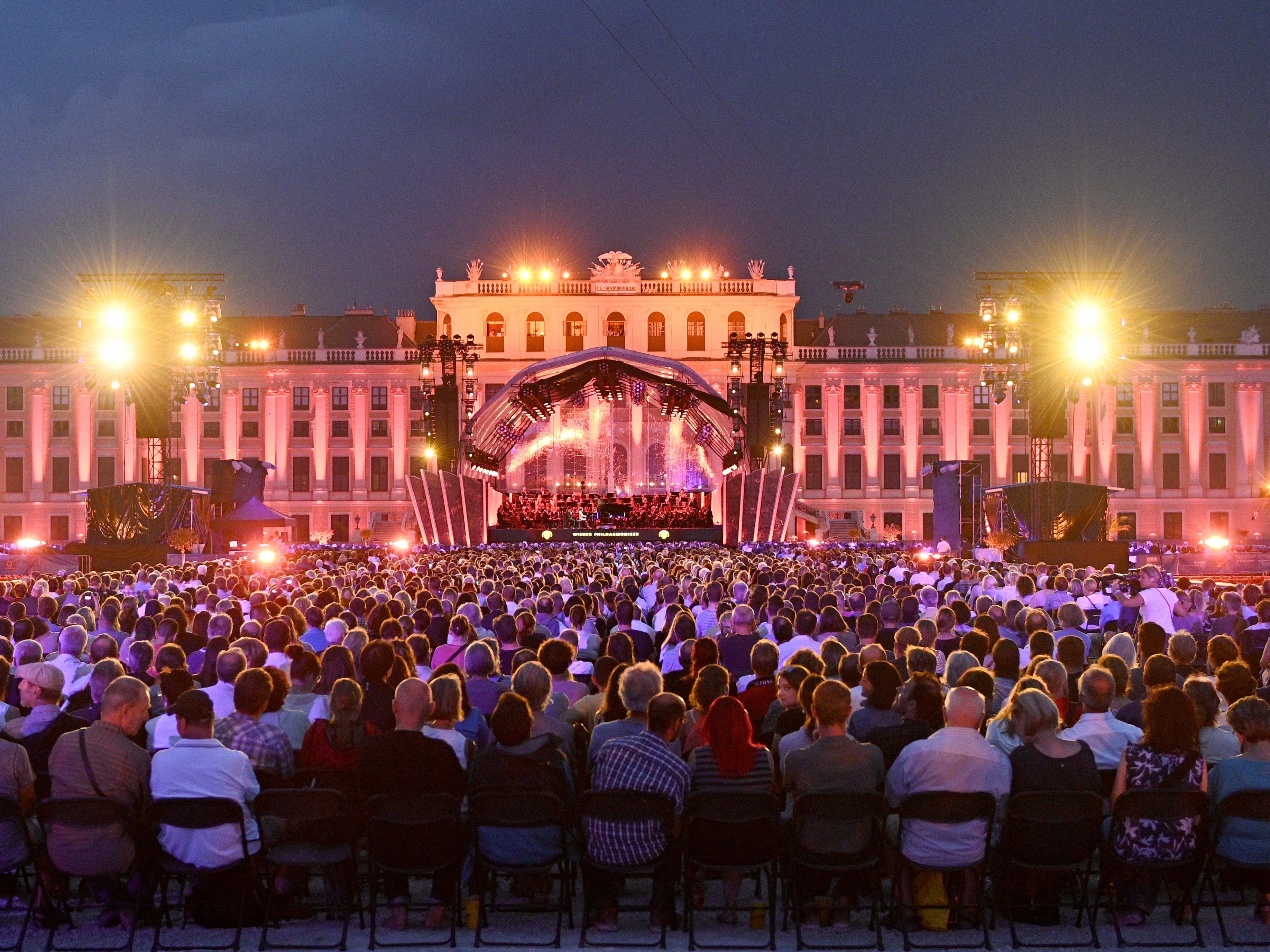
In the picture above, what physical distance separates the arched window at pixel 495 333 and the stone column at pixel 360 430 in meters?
8.02

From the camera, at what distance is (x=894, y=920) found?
24.0 feet

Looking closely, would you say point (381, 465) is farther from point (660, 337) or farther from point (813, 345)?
point (813, 345)

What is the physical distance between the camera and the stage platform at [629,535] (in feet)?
152

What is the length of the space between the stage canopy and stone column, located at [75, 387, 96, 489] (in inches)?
1084

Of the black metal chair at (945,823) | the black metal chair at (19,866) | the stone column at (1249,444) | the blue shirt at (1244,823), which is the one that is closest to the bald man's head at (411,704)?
the black metal chair at (19,866)

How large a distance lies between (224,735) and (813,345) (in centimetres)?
7136

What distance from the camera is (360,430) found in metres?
74.8

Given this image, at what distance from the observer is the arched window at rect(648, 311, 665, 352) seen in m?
72.9

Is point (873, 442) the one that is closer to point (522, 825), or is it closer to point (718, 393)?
point (718, 393)

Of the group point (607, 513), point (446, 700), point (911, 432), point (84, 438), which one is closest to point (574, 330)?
point (911, 432)

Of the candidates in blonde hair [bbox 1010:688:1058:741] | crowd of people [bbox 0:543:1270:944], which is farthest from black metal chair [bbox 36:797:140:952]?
blonde hair [bbox 1010:688:1058:741]

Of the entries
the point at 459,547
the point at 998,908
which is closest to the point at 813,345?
the point at 459,547

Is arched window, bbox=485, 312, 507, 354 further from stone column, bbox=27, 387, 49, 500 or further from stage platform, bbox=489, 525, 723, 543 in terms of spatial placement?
stage platform, bbox=489, 525, 723, 543

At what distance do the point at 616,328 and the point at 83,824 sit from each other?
6720cm
